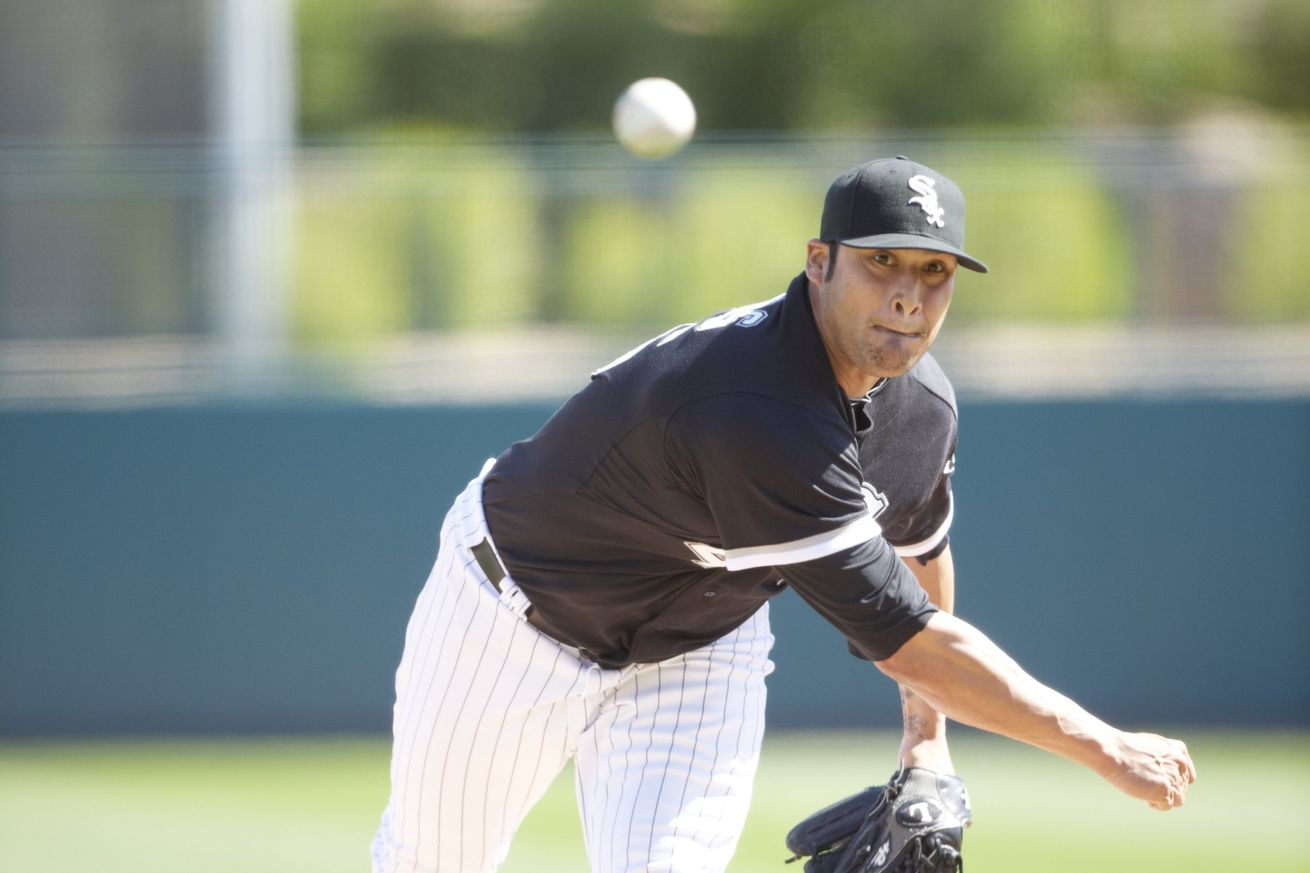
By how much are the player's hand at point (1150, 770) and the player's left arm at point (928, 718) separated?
0.83 m

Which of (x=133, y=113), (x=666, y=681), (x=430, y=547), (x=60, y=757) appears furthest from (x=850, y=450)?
(x=133, y=113)

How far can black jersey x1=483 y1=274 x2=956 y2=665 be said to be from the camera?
3.41 metres

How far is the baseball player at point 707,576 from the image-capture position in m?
3.41

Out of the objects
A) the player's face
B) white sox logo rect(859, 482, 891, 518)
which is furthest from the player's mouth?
white sox logo rect(859, 482, 891, 518)

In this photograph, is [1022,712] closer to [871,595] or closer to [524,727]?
[871,595]

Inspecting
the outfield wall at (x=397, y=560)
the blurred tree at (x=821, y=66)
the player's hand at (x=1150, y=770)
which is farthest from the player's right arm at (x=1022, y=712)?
the blurred tree at (x=821, y=66)

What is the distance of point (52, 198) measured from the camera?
27.5ft

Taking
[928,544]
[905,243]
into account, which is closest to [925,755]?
[928,544]

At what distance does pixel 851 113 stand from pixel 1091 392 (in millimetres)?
9887

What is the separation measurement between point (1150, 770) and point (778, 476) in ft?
3.05

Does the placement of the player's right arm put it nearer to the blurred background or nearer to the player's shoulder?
the player's shoulder

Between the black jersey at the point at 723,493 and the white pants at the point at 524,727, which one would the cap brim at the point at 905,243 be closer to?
the black jersey at the point at 723,493

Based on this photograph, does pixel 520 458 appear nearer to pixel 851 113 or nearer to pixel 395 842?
pixel 395 842

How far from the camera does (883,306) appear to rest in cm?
351
